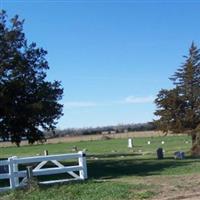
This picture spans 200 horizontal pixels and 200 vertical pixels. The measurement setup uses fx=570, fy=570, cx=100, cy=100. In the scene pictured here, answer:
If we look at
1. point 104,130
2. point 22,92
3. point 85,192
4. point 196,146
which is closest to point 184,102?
point 196,146

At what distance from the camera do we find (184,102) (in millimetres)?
42719

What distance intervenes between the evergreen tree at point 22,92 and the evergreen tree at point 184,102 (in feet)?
48.9

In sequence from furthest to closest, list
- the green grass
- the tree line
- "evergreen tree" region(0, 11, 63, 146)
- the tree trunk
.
A: the tree line < the tree trunk < "evergreen tree" region(0, 11, 63, 146) < the green grass

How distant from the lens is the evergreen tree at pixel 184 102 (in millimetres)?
42188

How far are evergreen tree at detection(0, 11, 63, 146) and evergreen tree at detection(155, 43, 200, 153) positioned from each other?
14897 millimetres

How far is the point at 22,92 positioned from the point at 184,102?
18260mm

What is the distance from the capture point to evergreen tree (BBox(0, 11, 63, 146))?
27062mm

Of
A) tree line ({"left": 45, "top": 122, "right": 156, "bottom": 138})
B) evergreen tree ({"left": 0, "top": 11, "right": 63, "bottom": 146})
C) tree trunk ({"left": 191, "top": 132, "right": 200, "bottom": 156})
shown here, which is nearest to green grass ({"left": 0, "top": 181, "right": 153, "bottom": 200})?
evergreen tree ({"left": 0, "top": 11, "right": 63, "bottom": 146})

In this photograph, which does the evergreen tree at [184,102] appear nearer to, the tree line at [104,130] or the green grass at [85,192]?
→ the green grass at [85,192]

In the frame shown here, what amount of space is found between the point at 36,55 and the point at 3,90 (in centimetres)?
413

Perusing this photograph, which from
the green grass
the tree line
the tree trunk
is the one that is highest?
the tree line

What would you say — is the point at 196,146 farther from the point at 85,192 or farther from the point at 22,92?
the point at 85,192

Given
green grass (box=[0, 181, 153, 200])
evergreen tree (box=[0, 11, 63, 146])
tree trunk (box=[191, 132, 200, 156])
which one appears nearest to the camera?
green grass (box=[0, 181, 153, 200])

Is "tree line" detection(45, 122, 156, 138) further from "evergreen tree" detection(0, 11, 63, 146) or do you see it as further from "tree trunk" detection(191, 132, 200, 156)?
"evergreen tree" detection(0, 11, 63, 146)
